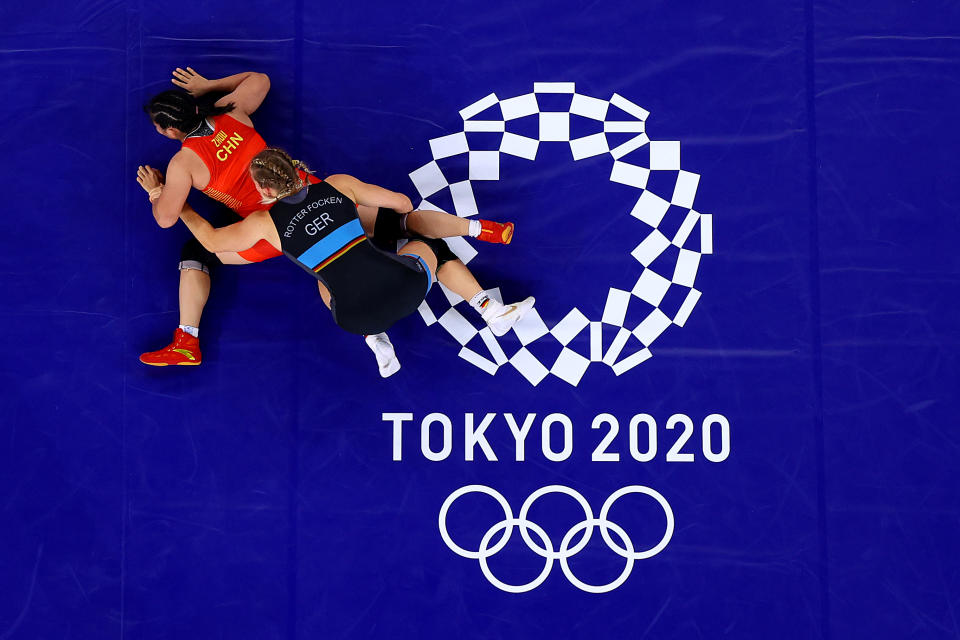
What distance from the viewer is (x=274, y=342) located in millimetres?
2916

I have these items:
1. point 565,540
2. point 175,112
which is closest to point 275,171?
point 175,112

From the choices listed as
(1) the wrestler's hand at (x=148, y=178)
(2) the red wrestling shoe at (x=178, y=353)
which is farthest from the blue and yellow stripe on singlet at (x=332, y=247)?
(1) the wrestler's hand at (x=148, y=178)

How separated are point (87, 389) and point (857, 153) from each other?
11.7 ft

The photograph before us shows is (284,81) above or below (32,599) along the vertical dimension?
above

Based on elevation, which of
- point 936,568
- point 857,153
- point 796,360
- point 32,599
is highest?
point 857,153

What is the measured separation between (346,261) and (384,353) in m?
0.49

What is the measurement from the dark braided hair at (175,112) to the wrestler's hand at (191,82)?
0.22m

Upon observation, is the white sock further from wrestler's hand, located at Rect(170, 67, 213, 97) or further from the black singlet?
wrestler's hand, located at Rect(170, 67, 213, 97)

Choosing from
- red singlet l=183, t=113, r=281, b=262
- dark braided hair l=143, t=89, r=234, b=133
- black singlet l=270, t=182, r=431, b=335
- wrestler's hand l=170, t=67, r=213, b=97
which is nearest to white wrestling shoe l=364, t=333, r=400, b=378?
black singlet l=270, t=182, r=431, b=335

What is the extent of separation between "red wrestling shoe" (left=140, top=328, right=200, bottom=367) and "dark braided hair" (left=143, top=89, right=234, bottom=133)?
0.85 m

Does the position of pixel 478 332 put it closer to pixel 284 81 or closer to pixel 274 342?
pixel 274 342

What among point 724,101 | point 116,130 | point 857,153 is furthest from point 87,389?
point 857,153

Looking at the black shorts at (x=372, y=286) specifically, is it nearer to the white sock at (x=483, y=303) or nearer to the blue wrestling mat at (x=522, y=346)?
the white sock at (x=483, y=303)

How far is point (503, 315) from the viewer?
8.88ft
